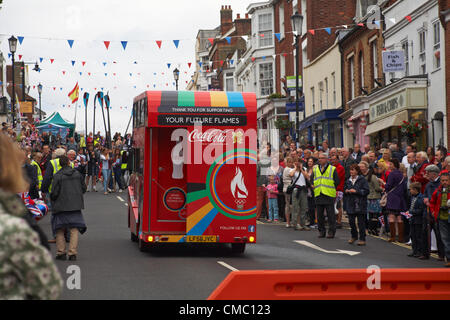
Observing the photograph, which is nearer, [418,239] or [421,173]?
[418,239]

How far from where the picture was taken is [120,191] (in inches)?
1379

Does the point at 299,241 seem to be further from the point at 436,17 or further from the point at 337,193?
the point at 436,17

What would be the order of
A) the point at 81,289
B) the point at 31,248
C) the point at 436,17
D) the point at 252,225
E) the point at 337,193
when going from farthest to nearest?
the point at 436,17
the point at 337,193
the point at 252,225
the point at 81,289
the point at 31,248

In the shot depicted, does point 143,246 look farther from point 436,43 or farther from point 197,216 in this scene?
point 436,43

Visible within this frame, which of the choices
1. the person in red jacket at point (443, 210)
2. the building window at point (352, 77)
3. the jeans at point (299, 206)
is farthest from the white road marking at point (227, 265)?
the building window at point (352, 77)

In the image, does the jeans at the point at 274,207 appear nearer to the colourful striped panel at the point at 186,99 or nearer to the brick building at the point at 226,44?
the colourful striped panel at the point at 186,99

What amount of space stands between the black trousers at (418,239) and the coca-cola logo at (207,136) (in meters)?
4.31

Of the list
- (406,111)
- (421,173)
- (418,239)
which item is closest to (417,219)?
(418,239)

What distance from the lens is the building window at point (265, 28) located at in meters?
58.1

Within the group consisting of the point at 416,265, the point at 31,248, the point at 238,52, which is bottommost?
the point at 416,265

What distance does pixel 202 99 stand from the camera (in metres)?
15.6

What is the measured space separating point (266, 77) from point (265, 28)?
3593mm
